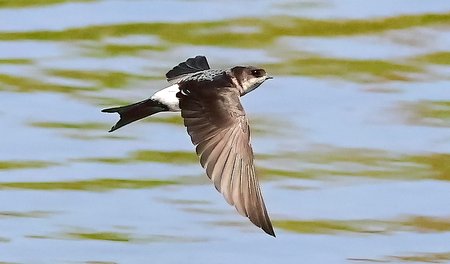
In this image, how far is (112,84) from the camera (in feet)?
34.9

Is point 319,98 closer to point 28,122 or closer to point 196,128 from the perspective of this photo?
point 28,122

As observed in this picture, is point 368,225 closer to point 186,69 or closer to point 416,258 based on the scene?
point 416,258

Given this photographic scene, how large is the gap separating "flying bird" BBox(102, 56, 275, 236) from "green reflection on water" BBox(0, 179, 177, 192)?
2576mm

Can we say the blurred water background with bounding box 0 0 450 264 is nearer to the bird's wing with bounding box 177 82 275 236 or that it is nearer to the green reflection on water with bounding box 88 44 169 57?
the green reflection on water with bounding box 88 44 169 57

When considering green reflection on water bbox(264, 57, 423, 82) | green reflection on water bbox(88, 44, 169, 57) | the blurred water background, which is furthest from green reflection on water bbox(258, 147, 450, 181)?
green reflection on water bbox(88, 44, 169, 57)

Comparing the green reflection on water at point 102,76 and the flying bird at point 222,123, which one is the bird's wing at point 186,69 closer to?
the flying bird at point 222,123

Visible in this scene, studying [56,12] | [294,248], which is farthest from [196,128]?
[56,12]

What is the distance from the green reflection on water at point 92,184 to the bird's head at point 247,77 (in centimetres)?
269

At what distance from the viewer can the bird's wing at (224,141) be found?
525cm

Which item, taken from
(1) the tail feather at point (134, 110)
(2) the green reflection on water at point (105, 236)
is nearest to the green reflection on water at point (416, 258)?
(2) the green reflection on water at point (105, 236)

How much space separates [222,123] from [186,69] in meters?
0.73

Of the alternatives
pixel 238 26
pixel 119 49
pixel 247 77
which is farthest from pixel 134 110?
pixel 238 26

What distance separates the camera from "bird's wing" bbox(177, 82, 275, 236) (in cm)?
525

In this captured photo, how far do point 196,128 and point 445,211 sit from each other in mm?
2750
